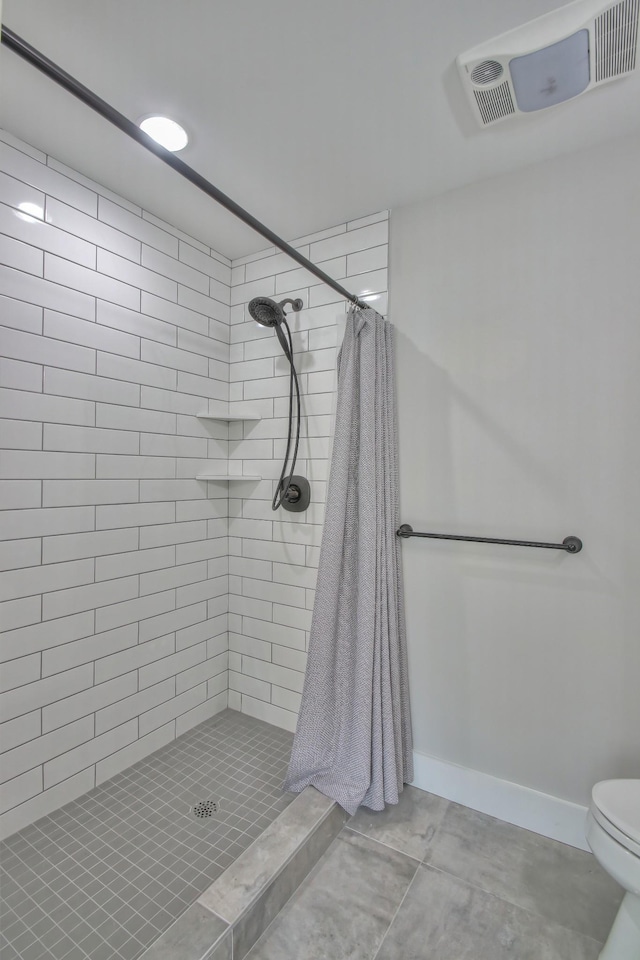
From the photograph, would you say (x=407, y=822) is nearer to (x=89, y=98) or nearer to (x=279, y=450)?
(x=279, y=450)

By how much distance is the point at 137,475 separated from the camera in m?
1.87

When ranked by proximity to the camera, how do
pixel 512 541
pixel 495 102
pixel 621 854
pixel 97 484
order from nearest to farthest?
pixel 621 854 → pixel 495 102 → pixel 512 541 → pixel 97 484

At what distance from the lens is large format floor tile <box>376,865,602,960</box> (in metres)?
1.18

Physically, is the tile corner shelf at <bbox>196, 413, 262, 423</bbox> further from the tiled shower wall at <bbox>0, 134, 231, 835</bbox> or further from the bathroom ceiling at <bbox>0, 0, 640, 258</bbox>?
the bathroom ceiling at <bbox>0, 0, 640, 258</bbox>

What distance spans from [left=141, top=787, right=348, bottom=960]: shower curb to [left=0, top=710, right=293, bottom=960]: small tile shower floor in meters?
0.15

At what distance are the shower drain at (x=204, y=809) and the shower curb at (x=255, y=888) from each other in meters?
0.30

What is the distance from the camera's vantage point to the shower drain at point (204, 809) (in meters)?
1.59

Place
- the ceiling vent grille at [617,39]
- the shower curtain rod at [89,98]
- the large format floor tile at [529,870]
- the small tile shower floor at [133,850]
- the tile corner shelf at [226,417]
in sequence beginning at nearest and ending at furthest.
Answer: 1. the shower curtain rod at [89,98]
2. the ceiling vent grille at [617,39]
3. the small tile shower floor at [133,850]
4. the large format floor tile at [529,870]
5. the tile corner shelf at [226,417]

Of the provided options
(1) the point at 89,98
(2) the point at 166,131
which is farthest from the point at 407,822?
(2) the point at 166,131

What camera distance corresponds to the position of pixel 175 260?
2.03 meters

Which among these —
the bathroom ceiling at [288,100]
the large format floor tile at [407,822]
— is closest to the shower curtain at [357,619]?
the large format floor tile at [407,822]

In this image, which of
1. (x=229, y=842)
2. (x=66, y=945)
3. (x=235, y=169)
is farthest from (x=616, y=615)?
(x=235, y=169)

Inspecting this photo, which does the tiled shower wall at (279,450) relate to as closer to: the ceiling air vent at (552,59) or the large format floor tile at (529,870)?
the ceiling air vent at (552,59)

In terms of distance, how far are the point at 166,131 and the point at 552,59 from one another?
112 centimetres
